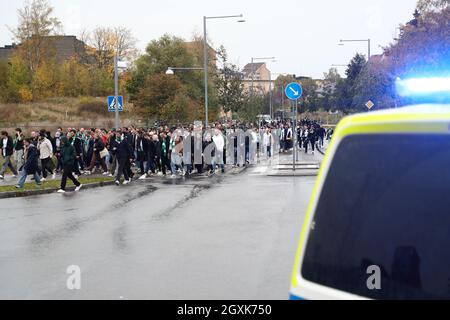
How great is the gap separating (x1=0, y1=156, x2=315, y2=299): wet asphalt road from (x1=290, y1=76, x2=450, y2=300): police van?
3982mm

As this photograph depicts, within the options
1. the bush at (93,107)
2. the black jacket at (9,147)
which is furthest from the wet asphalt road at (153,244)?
the bush at (93,107)

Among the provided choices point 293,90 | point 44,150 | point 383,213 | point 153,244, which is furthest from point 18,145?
point 383,213

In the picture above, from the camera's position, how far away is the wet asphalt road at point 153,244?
22.6 feet

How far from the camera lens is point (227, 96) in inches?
1821

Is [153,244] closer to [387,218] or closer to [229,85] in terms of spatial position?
[387,218]

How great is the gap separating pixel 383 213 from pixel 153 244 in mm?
7403

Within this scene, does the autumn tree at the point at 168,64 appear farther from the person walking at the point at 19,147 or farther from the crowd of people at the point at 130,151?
the person walking at the point at 19,147

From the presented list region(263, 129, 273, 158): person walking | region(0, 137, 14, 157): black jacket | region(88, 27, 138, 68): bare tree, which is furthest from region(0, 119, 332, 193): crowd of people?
region(88, 27, 138, 68): bare tree

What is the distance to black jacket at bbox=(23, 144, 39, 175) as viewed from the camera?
1864 cm

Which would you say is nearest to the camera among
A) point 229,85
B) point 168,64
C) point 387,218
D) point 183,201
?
point 387,218

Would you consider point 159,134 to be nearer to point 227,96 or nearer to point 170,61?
point 227,96

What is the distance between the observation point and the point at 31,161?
18734 mm

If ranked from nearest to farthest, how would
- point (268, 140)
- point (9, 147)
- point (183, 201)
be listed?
1. point (183, 201)
2. point (9, 147)
3. point (268, 140)

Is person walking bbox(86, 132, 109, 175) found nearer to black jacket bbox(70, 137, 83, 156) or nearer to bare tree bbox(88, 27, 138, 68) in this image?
black jacket bbox(70, 137, 83, 156)
